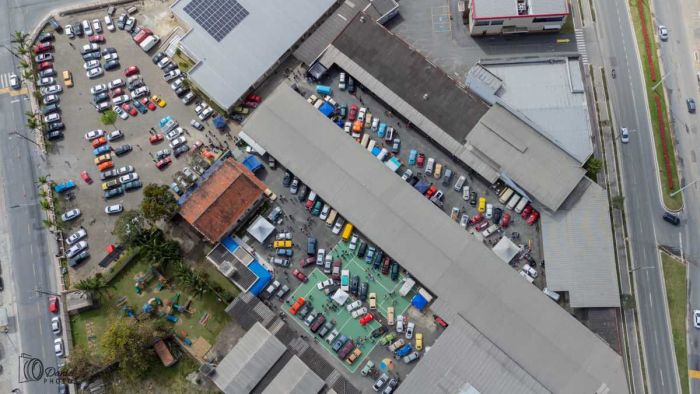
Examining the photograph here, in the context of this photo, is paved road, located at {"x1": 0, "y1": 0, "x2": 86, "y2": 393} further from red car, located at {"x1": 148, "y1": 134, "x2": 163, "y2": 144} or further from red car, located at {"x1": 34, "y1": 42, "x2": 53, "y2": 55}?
red car, located at {"x1": 148, "y1": 134, "x2": 163, "y2": 144}

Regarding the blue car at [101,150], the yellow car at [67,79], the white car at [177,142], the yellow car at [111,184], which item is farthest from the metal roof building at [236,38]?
the yellow car at [67,79]

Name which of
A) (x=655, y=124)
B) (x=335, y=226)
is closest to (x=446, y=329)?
(x=335, y=226)

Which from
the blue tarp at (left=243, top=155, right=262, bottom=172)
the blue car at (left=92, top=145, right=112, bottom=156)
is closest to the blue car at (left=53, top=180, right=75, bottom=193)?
the blue car at (left=92, top=145, right=112, bottom=156)

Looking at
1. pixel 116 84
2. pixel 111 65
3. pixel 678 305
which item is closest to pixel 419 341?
pixel 678 305

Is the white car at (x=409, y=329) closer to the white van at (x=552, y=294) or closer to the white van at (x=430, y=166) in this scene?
the white van at (x=552, y=294)

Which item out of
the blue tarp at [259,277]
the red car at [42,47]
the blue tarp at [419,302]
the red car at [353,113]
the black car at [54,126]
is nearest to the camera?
the blue tarp at [419,302]

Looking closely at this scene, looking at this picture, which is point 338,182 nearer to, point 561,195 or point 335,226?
point 335,226
